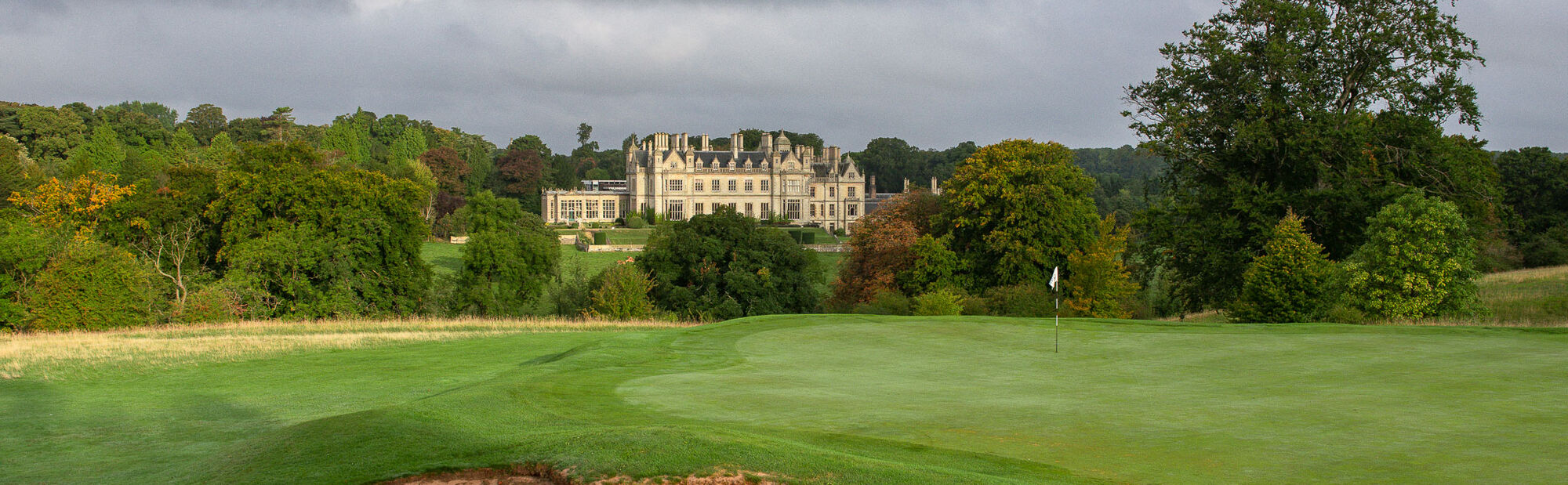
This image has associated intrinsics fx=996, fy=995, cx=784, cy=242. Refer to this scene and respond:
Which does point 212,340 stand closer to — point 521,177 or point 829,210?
point 829,210

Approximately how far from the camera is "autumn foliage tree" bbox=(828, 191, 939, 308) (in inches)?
1374

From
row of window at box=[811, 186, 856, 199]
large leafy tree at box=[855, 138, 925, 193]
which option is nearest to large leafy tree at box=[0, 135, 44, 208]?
row of window at box=[811, 186, 856, 199]

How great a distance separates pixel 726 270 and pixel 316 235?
13.7 metres

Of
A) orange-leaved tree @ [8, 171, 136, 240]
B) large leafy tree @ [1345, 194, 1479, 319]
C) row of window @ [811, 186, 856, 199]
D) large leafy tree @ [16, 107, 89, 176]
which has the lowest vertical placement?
large leafy tree @ [1345, 194, 1479, 319]

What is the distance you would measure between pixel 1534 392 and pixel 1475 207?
19855mm

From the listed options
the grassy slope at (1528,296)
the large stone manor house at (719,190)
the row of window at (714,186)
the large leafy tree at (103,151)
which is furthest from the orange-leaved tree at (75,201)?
the row of window at (714,186)

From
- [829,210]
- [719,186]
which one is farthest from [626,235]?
[829,210]

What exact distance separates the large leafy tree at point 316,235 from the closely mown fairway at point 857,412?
55.3ft

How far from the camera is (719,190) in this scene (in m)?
100

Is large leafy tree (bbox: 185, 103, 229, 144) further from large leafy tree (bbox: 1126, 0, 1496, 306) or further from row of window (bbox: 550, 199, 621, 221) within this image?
large leafy tree (bbox: 1126, 0, 1496, 306)

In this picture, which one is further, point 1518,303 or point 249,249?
point 249,249

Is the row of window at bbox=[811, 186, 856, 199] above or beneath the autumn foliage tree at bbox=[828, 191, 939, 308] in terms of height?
above

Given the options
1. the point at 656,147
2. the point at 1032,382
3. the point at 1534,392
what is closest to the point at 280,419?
the point at 1032,382

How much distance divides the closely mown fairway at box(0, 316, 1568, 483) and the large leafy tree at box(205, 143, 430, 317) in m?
16.8
